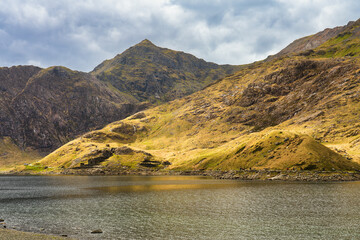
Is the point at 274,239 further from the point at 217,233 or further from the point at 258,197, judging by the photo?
the point at 258,197

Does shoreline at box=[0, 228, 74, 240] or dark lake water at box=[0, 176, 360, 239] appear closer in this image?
shoreline at box=[0, 228, 74, 240]

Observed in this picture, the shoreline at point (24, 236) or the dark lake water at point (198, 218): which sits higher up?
the shoreline at point (24, 236)

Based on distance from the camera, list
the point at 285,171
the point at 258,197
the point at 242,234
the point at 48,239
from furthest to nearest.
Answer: the point at 285,171
the point at 258,197
the point at 242,234
the point at 48,239

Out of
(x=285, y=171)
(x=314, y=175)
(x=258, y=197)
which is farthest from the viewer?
(x=285, y=171)

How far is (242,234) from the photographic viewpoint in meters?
41.1

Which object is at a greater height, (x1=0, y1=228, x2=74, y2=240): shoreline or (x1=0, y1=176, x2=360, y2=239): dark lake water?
(x1=0, y1=228, x2=74, y2=240): shoreline

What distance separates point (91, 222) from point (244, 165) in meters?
139

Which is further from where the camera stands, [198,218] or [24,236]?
[198,218]

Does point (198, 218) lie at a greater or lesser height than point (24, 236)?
lesser

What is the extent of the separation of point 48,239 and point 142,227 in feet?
50.5

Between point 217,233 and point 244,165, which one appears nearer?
point 217,233

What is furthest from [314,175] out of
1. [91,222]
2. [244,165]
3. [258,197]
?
[91,222]

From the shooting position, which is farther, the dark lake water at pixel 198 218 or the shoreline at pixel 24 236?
the dark lake water at pixel 198 218

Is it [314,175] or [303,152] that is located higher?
[303,152]
